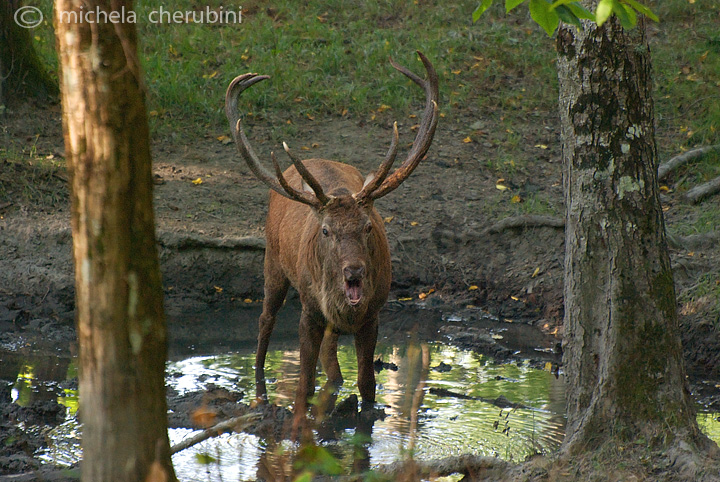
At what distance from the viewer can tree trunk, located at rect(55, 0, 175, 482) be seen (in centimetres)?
259

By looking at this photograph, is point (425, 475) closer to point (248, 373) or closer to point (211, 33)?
point (248, 373)

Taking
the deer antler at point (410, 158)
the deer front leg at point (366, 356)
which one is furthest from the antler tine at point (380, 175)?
the deer front leg at point (366, 356)

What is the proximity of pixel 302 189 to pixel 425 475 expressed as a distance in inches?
98.2

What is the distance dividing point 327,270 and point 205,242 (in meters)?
3.33

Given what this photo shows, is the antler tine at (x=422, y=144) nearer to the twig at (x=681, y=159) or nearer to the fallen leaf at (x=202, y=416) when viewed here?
the fallen leaf at (x=202, y=416)

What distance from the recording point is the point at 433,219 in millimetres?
9766

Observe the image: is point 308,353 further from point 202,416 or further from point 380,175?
point 202,416

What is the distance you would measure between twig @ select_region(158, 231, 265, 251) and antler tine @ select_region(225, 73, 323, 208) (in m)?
2.50

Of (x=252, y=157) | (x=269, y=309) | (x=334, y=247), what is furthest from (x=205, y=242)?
(x=334, y=247)

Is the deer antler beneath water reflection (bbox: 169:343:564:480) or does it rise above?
above

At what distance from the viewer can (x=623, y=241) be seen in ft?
13.7

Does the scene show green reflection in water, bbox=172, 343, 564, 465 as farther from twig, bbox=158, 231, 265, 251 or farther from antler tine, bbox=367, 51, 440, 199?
twig, bbox=158, 231, 265, 251

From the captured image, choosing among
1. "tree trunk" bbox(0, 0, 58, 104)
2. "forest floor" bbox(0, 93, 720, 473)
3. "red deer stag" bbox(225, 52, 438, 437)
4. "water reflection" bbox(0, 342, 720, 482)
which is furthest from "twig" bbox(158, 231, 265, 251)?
"tree trunk" bbox(0, 0, 58, 104)

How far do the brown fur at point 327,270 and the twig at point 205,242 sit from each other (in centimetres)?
154
